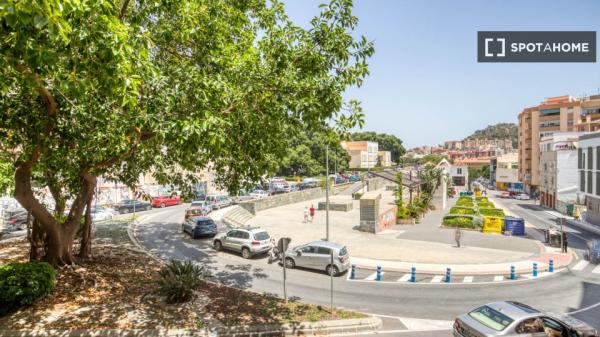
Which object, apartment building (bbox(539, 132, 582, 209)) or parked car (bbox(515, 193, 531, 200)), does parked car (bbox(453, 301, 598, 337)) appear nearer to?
apartment building (bbox(539, 132, 582, 209))

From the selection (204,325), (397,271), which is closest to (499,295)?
(397,271)

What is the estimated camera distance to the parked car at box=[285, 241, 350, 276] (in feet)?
59.3

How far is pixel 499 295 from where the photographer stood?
15.8 m

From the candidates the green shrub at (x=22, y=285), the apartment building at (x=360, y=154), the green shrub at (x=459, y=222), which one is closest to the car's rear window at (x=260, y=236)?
the green shrub at (x=22, y=285)

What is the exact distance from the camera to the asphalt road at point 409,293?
43.5 feet

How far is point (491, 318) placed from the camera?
10.6 metres

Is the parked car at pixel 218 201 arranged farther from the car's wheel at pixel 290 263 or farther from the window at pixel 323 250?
the window at pixel 323 250

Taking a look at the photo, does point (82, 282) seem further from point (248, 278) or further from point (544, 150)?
point (544, 150)

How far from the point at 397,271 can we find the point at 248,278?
7425mm

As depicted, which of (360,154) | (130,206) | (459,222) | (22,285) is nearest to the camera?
(22,285)

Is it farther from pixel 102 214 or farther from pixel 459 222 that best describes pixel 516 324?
pixel 102 214

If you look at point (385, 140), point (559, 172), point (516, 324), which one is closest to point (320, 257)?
point (516, 324)

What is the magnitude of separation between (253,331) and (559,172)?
6044 centimetres

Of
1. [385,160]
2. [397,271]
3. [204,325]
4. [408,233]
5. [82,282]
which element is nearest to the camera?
[204,325]
